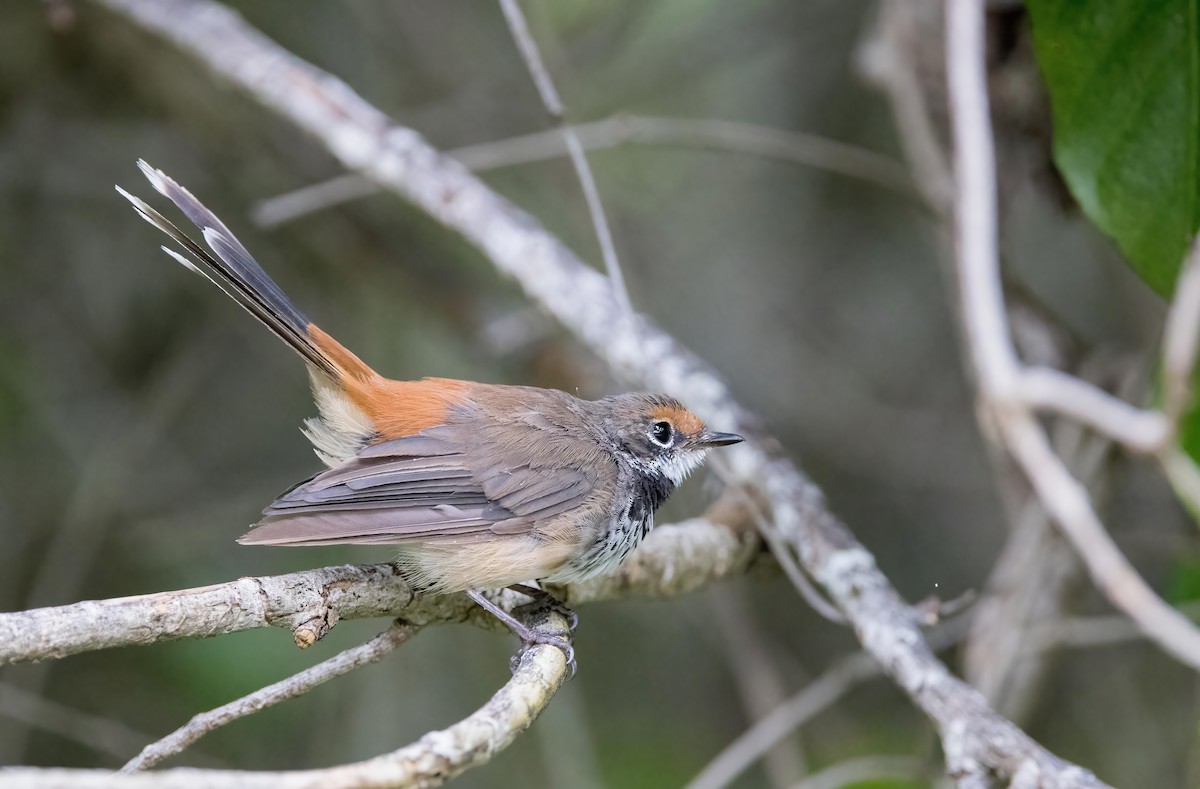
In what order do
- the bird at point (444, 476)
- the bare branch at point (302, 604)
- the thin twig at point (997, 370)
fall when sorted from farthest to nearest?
the bird at point (444, 476)
the bare branch at point (302, 604)
the thin twig at point (997, 370)

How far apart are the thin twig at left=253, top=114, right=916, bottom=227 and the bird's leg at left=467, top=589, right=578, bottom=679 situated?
1.84 metres

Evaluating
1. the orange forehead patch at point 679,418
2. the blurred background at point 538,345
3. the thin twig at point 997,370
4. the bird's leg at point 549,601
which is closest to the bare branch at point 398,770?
the bird's leg at point 549,601

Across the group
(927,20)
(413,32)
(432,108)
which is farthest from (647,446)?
(413,32)

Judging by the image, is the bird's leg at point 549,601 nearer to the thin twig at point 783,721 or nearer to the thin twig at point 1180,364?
the thin twig at point 783,721

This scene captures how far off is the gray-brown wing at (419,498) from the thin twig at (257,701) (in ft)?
1.11

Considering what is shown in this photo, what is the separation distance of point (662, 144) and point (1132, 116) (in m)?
1.82

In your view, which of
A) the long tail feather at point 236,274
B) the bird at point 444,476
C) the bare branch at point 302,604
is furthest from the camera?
the long tail feather at point 236,274

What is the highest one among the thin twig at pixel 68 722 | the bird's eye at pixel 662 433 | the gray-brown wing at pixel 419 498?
the thin twig at pixel 68 722

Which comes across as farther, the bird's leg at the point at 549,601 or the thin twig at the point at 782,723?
the thin twig at the point at 782,723

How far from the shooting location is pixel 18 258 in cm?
472

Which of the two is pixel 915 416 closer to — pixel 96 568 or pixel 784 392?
pixel 784 392

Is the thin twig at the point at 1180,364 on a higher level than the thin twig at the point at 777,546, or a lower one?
lower

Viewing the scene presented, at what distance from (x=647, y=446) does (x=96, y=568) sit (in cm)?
260

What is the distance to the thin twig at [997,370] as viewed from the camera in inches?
55.6
